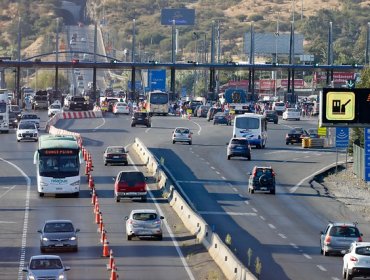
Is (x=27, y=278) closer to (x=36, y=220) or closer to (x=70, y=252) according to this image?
(x=70, y=252)

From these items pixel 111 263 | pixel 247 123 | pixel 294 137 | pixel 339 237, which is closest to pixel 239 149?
pixel 247 123

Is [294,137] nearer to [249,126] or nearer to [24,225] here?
[249,126]

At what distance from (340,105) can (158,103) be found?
339ft

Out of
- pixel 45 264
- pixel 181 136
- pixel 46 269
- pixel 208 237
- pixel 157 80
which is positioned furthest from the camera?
pixel 157 80

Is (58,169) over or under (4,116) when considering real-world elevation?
under

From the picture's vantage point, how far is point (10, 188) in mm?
70688

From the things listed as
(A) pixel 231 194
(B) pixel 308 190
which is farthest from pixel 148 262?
(B) pixel 308 190

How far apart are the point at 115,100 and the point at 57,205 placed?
92454 millimetres

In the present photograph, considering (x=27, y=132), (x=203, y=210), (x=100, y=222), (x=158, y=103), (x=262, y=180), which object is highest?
(x=158, y=103)

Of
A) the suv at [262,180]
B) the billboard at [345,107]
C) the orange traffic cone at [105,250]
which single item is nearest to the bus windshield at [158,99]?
the suv at [262,180]

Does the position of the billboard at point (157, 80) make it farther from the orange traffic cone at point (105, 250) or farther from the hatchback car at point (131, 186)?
the orange traffic cone at point (105, 250)

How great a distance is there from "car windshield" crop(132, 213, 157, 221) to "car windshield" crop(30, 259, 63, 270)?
1232cm

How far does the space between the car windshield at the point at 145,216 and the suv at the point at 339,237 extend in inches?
260

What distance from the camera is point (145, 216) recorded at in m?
49.3
